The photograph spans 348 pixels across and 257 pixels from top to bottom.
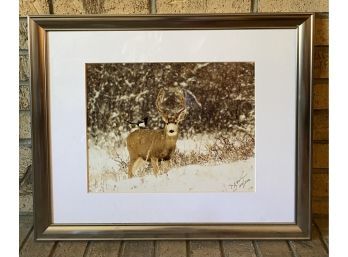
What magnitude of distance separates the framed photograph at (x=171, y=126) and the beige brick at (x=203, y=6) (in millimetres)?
58

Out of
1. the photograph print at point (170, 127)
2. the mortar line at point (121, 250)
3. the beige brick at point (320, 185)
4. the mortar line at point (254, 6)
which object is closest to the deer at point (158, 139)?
the photograph print at point (170, 127)

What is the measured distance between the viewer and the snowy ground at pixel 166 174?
937 millimetres

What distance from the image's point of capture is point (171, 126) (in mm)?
935

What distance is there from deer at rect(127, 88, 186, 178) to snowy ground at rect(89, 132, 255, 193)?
0.02 m

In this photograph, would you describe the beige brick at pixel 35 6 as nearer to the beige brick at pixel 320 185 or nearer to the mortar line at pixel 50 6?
the mortar line at pixel 50 6

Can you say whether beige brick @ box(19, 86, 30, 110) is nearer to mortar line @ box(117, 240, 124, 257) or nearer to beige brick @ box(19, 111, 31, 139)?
beige brick @ box(19, 111, 31, 139)

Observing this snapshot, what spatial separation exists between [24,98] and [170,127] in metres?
0.36

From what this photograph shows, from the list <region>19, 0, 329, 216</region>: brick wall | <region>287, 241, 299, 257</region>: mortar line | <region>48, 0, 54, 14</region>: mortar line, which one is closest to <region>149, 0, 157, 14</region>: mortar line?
<region>19, 0, 329, 216</region>: brick wall

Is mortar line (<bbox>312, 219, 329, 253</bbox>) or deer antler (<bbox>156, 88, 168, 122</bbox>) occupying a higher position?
deer antler (<bbox>156, 88, 168, 122</bbox>)

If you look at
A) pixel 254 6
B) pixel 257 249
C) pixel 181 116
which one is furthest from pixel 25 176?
pixel 254 6

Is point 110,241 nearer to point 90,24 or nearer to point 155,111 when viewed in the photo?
point 155,111

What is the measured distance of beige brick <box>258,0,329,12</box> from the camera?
945mm

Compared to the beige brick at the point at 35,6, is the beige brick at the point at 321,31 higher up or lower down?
lower down

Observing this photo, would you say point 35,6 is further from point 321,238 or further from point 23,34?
point 321,238
